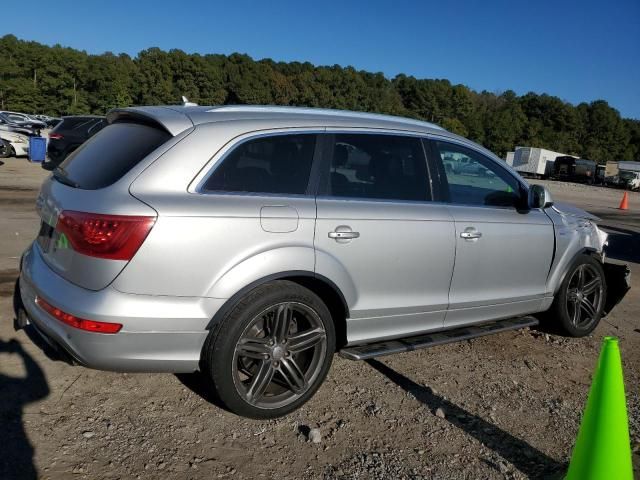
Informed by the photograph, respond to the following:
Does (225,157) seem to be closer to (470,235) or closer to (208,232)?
(208,232)

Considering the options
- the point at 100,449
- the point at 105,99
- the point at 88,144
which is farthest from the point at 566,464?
the point at 105,99

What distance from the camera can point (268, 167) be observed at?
10.8 ft

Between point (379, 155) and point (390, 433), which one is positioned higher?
point (379, 155)

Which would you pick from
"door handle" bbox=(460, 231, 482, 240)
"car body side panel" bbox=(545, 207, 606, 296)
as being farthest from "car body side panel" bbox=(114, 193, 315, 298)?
"car body side panel" bbox=(545, 207, 606, 296)

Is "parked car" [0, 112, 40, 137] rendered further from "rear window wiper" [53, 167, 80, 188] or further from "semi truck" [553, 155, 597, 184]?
"semi truck" [553, 155, 597, 184]

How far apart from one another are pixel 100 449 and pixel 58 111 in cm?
9552

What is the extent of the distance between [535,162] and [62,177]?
63729 mm

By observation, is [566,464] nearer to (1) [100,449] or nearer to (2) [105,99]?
(1) [100,449]

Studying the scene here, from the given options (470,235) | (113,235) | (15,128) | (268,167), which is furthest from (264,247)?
(15,128)

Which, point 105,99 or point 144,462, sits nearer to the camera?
point 144,462

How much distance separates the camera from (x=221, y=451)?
9.66 ft

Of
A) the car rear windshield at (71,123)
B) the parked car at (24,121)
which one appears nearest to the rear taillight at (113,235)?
the car rear windshield at (71,123)

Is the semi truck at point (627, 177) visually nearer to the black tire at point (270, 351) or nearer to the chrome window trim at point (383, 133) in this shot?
the chrome window trim at point (383, 133)

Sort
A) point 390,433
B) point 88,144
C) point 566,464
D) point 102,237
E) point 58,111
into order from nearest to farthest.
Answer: point 102,237 → point 566,464 → point 390,433 → point 88,144 → point 58,111
